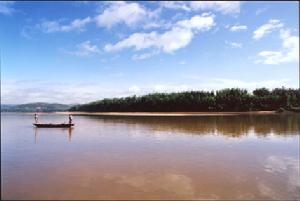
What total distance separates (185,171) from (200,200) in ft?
14.7

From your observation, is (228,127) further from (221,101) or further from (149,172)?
(221,101)

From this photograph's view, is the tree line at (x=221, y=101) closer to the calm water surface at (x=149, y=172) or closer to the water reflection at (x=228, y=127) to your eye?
the water reflection at (x=228, y=127)

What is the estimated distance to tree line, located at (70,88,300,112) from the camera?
107 m

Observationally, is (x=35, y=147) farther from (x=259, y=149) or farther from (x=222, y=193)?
(x=259, y=149)

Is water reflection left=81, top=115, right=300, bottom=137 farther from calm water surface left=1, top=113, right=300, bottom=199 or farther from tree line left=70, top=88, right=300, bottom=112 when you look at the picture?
tree line left=70, top=88, right=300, bottom=112

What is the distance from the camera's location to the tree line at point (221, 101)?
10662 cm

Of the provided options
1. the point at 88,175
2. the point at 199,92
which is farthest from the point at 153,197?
the point at 199,92

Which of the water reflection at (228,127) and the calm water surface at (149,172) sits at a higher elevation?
the water reflection at (228,127)

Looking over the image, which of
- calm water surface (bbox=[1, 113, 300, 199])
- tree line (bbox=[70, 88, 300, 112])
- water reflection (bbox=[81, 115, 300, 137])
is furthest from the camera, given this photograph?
tree line (bbox=[70, 88, 300, 112])

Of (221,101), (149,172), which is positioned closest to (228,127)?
(149,172)

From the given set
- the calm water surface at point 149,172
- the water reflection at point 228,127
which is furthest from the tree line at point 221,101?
the calm water surface at point 149,172

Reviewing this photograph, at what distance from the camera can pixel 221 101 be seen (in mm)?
106938

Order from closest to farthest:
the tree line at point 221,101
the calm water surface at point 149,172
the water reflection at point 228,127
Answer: the calm water surface at point 149,172 → the water reflection at point 228,127 → the tree line at point 221,101

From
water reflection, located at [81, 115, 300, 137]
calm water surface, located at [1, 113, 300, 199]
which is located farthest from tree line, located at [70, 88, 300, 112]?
calm water surface, located at [1, 113, 300, 199]
